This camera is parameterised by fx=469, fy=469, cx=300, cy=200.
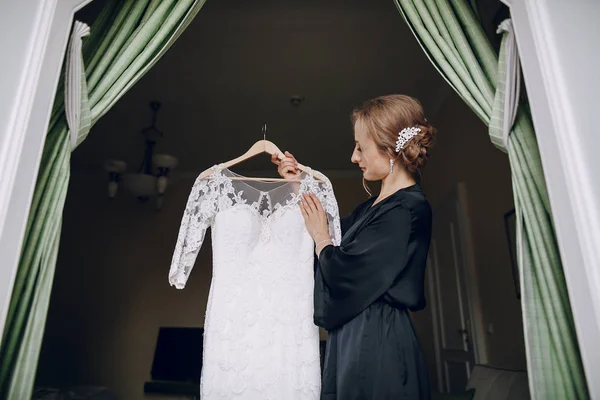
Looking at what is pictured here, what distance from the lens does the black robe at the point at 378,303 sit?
1.35 m

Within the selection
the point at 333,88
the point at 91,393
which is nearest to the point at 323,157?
the point at 333,88

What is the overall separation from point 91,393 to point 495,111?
338 centimetres

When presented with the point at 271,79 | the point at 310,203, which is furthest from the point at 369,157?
the point at 271,79

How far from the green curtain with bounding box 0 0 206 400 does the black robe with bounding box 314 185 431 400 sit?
85cm

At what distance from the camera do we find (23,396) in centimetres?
132

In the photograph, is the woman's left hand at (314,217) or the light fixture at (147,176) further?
the light fixture at (147,176)

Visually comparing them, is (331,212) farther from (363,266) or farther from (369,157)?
(363,266)

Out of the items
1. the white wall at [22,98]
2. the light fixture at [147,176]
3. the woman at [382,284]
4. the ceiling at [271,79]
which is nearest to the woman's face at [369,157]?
the woman at [382,284]

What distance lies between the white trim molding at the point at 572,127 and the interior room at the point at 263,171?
1.07 metres

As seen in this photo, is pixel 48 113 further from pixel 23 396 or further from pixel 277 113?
pixel 277 113

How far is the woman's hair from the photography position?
5.12ft

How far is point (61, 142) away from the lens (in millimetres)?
1572

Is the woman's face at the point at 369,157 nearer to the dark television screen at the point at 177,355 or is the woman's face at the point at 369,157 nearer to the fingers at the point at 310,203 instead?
the fingers at the point at 310,203

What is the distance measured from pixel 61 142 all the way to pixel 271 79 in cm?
220
